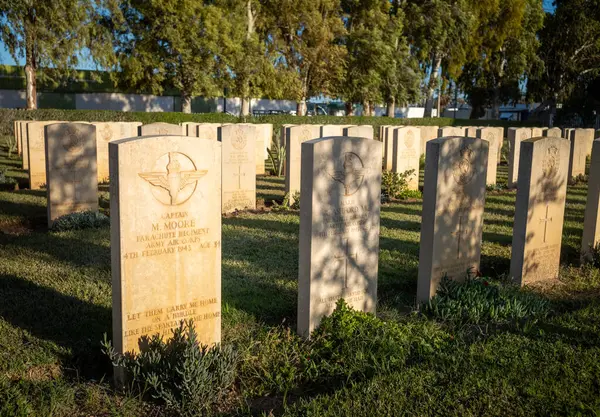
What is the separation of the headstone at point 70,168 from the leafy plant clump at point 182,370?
5.93 metres

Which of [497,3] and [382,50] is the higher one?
[497,3]

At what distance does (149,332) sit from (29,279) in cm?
261

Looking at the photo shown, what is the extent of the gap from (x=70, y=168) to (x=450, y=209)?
6.50 metres

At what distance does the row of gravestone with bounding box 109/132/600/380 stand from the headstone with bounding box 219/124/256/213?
5.48 metres

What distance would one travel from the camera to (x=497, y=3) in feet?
120

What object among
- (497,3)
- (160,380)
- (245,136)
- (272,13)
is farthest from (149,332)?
(497,3)

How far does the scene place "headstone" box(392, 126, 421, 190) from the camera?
13500mm

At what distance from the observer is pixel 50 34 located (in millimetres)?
27094

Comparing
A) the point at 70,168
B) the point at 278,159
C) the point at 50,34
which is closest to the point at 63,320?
the point at 70,168

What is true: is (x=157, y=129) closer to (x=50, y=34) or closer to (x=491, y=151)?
(x=491, y=151)

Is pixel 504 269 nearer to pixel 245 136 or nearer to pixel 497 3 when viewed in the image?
pixel 245 136

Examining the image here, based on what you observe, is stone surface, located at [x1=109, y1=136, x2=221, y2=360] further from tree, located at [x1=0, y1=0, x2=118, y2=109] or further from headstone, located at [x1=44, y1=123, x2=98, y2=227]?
tree, located at [x1=0, y1=0, x2=118, y2=109]

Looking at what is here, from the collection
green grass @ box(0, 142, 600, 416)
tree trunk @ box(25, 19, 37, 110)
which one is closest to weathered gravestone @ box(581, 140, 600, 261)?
green grass @ box(0, 142, 600, 416)

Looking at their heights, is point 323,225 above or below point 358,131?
below
